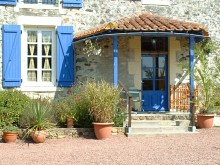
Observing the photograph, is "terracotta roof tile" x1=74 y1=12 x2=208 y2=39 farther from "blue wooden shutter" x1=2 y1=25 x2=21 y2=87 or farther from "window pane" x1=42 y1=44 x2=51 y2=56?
"blue wooden shutter" x1=2 y1=25 x2=21 y2=87

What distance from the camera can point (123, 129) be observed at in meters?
9.66

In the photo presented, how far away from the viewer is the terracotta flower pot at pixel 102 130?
911 cm

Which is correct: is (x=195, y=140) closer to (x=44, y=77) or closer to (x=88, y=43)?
(x=88, y=43)

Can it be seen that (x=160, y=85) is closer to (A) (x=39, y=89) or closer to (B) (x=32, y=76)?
(A) (x=39, y=89)

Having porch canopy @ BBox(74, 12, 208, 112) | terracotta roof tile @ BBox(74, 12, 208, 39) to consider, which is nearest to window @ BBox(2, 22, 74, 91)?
terracotta roof tile @ BBox(74, 12, 208, 39)

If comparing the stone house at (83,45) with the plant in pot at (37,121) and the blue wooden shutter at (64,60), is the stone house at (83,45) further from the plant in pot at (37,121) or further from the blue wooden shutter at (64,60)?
the plant in pot at (37,121)

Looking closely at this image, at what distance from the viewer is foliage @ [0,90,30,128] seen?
9.25 meters

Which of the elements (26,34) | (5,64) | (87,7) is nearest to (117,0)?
(87,7)

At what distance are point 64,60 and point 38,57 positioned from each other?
34.4 inches

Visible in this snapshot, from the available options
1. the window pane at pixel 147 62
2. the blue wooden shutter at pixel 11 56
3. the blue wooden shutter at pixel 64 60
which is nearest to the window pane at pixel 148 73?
the window pane at pixel 147 62

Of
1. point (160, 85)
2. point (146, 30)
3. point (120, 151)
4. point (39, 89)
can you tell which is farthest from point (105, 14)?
point (120, 151)

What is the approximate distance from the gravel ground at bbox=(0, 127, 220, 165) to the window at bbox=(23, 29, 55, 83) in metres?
3.27

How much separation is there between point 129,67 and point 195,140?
158 inches

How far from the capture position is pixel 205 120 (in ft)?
34.8
